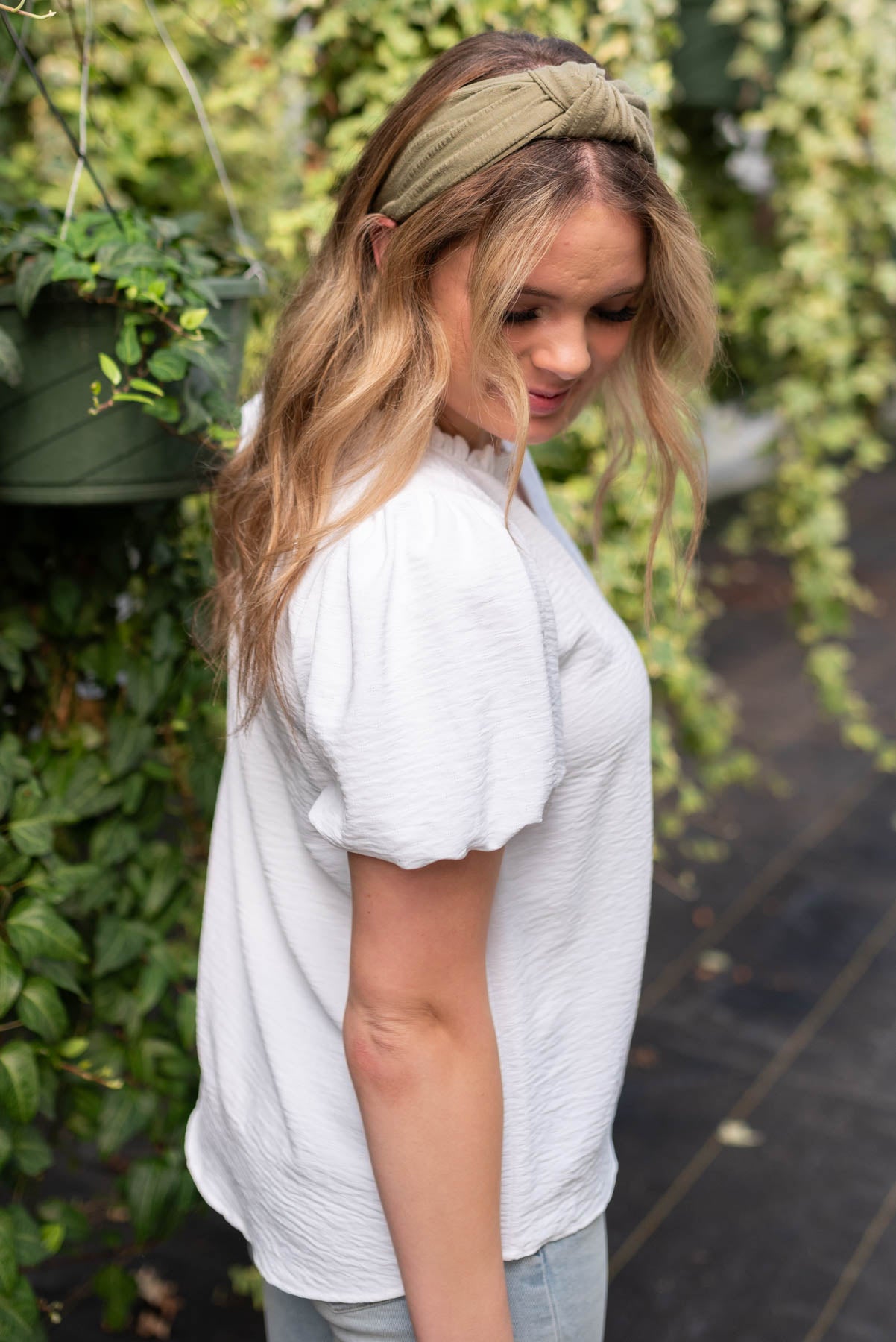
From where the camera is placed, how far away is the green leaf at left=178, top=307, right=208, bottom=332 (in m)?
1.27

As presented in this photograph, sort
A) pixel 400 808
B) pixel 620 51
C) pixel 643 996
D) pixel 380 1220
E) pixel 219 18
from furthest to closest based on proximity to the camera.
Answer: pixel 643 996 → pixel 219 18 → pixel 620 51 → pixel 380 1220 → pixel 400 808

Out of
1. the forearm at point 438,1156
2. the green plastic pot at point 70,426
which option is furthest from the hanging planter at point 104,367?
the forearm at point 438,1156

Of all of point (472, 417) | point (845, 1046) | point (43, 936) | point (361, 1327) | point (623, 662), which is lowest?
point (845, 1046)

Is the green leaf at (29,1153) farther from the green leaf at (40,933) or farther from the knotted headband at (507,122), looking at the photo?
the knotted headband at (507,122)

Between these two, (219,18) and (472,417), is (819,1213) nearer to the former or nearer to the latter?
(472,417)

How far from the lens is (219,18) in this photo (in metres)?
2.28

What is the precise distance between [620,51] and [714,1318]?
6.86 feet

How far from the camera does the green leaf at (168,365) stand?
1.27m

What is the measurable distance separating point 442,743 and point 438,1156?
1.00ft

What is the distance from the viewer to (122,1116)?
1.60 m

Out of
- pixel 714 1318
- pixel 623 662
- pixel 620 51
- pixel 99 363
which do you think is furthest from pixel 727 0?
pixel 714 1318

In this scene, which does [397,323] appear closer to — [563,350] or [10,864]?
[563,350]

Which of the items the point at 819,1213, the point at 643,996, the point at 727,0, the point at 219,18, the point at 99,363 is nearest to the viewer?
the point at 99,363

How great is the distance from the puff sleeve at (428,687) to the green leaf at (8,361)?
18.4 inches
